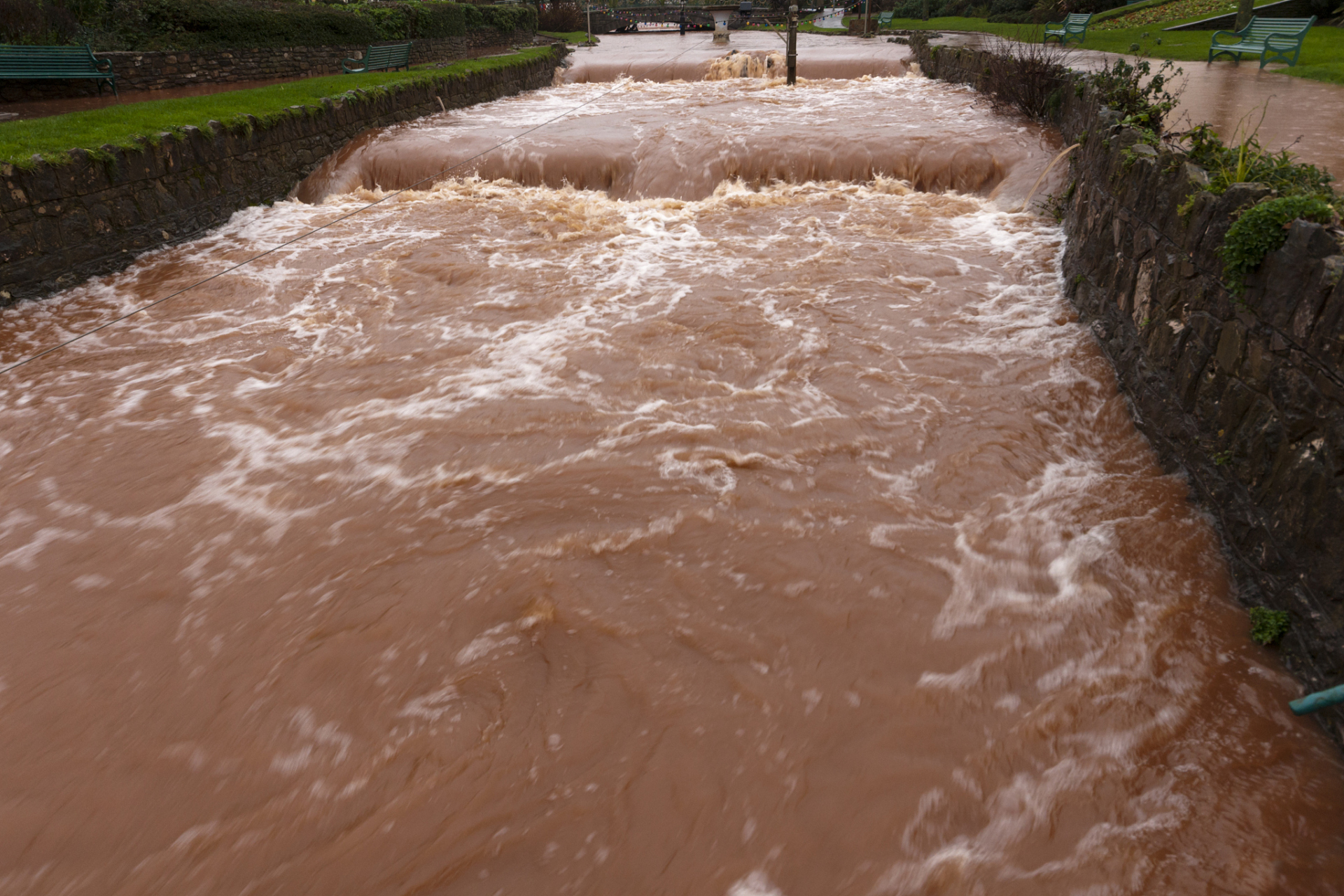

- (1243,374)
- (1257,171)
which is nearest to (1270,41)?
(1257,171)

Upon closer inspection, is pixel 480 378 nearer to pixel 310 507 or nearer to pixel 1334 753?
pixel 310 507

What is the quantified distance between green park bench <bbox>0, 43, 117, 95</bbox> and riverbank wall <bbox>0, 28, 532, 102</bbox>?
0.25 metres

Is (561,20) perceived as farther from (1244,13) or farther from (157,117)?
(157,117)

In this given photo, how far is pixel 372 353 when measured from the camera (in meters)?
6.32

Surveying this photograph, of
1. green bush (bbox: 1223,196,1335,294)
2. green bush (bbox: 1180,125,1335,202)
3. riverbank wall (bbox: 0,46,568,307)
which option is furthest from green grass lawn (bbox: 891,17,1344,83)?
riverbank wall (bbox: 0,46,568,307)

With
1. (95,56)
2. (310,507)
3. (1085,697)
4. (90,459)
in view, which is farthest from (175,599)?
(95,56)

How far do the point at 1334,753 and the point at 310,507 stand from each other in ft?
16.6

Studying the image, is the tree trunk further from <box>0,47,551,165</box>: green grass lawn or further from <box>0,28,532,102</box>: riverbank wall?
<box>0,28,532,102</box>: riverbank wall

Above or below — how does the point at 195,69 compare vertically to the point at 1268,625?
above

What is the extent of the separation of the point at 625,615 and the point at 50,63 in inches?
533

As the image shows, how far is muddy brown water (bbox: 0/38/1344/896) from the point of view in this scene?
2.69 metres

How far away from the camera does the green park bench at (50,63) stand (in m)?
10.8

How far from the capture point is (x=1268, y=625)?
322 cm

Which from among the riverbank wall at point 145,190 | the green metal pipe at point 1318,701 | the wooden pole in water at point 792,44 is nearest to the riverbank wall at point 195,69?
the riverbank wall at point 145,190
